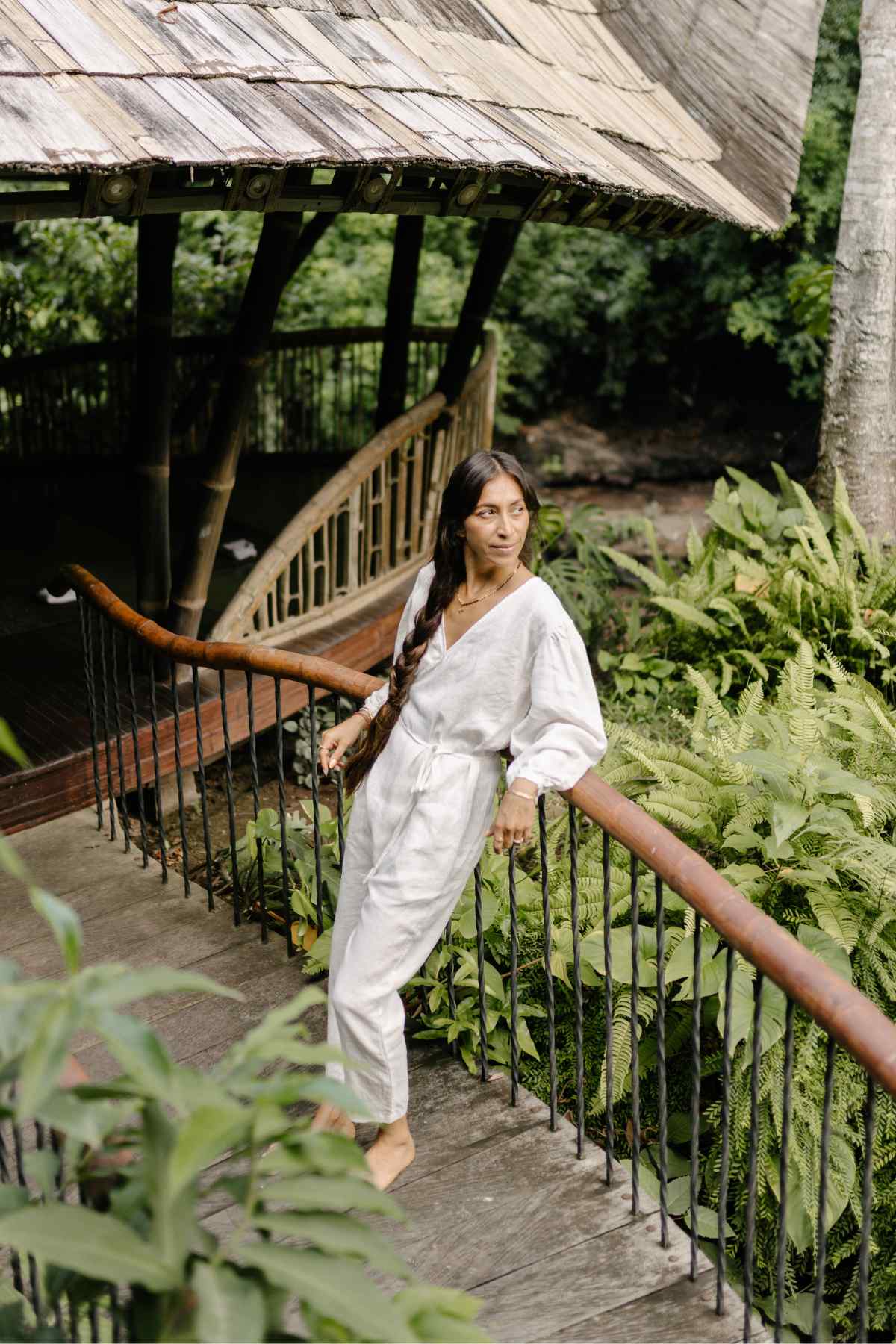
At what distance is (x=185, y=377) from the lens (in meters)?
9.40

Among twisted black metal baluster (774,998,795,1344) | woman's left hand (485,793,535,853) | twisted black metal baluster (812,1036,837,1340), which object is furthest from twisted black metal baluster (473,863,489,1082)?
twisted black metal baluster (812,1036,837,1340)

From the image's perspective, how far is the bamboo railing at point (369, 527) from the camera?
6133mm

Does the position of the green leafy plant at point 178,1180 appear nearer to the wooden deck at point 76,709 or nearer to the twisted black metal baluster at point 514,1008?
the twisted black metal baluster at point 514,1008

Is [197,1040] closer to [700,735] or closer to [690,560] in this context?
[700,735]

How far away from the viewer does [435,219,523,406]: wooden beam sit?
727cm

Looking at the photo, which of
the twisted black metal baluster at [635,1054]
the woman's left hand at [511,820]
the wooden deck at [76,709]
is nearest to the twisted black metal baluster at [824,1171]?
the twisted black metal baluster at [635,1054]

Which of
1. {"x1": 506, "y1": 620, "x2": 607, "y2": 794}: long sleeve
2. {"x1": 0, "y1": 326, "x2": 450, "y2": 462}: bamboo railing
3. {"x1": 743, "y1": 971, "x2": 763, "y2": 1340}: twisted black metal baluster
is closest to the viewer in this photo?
{"x1": 743, "y1": 971, "x2": 763, "y2": 1340}: twisted black metal baluster

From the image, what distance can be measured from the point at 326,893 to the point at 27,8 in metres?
2.97

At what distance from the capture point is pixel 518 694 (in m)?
2.94

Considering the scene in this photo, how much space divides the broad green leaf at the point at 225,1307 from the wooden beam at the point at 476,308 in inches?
247

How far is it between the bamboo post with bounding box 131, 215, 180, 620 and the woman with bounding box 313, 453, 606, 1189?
2.88 meters

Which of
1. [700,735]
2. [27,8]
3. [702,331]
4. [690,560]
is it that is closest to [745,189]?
[690,560]

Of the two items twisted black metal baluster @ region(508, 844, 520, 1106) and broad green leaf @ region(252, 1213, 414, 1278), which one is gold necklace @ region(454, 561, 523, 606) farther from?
broad green leaf @ region(252, 1213, 414, 1278)

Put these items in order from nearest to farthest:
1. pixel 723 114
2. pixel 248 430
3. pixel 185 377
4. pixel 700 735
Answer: pixel 700 735 < pixel 723 114 < pixel 185 377 < pixel 248 430
